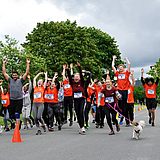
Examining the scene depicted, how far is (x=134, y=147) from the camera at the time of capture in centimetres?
850

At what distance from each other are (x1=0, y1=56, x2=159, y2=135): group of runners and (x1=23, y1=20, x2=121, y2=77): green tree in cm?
2948

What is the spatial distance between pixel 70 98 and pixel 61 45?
107ft

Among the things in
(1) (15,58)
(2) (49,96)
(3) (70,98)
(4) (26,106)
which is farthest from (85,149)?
(1) (15,58)

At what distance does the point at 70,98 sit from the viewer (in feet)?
49.1

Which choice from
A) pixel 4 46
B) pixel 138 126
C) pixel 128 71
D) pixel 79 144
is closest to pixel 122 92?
pixel 128 71

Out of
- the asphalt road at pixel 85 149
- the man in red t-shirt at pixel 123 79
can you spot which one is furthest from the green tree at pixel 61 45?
the asphalt road at pixel 85 149

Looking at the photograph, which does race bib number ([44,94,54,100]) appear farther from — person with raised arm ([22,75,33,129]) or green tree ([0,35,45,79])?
green tree ([0,35,45,79])

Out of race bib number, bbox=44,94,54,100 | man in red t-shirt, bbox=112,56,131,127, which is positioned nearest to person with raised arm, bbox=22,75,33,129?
race bib number, bbox=44,94,54,100

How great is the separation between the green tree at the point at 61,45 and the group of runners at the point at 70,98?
1161 inches

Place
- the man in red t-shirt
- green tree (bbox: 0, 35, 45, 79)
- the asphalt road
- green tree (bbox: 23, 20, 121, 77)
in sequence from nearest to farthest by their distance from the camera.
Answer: the asphalt road < the man in red t-shirt < green tree (bbox: 0, 35, 45, 79) < green tree (bbox: 23, 20, 121, 77)

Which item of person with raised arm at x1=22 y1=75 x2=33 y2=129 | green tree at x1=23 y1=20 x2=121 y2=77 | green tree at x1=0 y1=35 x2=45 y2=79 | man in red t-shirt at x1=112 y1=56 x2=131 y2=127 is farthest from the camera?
green tree at x1=23 y1=20 x2=121 y2=77

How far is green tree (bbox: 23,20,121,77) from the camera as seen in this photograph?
46031 mm

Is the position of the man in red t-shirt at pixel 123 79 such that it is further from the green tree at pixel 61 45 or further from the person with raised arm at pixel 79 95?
the green tree at pixel 61 45

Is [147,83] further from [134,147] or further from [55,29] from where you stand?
[55,29]
